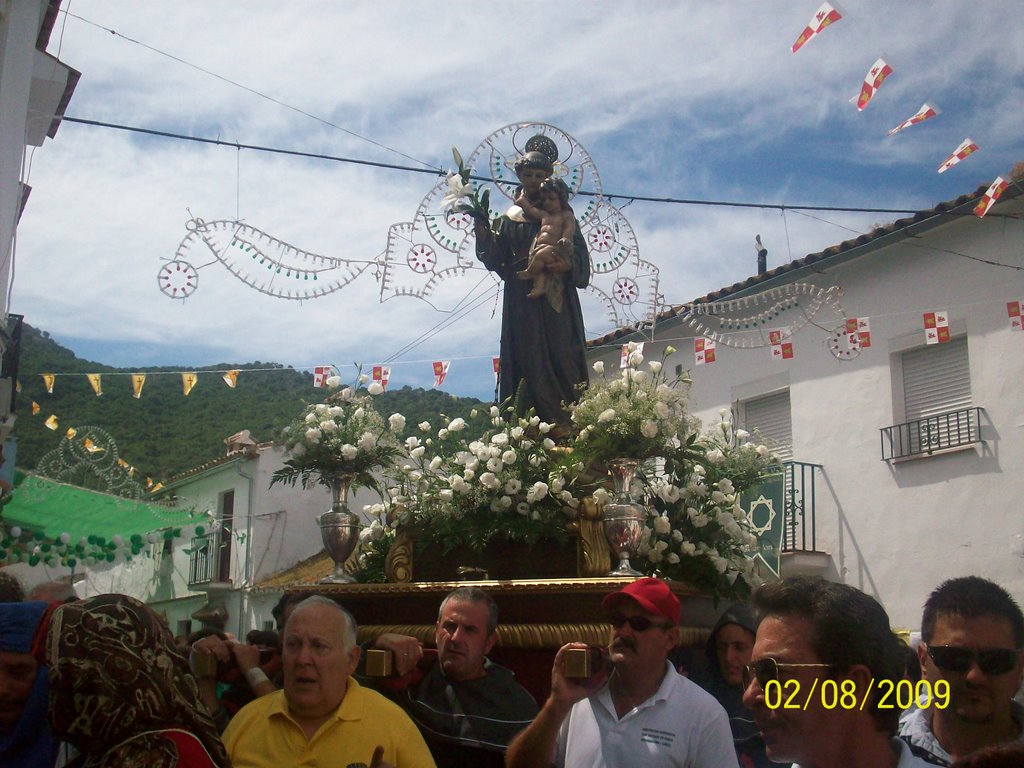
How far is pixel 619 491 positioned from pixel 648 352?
34.0ft

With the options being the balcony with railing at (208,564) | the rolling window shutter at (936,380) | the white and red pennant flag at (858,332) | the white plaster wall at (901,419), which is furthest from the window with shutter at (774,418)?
the balcony with railing at (208,564)

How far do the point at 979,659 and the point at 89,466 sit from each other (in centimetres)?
1574

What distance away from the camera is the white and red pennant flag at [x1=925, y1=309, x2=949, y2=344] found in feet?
35.3

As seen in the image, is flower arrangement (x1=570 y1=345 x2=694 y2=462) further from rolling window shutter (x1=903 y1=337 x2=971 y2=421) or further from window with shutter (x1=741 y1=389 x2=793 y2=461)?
window with shutter (x1=741 y1=389 x2=793 y2=461)

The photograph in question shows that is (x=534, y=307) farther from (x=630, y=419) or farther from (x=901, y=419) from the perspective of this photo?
(x=901, y=419)

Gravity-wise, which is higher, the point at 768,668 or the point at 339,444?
the point at 339,444

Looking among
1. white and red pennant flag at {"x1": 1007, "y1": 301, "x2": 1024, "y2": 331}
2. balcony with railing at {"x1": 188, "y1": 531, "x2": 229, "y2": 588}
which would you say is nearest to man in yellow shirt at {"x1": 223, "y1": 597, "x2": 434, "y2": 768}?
white and red pennant flag at {"x1": 1007, "y1": 301, "x2": 1024, "y2": 331}

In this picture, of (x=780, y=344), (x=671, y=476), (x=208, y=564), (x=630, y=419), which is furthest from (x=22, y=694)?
(x=208, y=564)

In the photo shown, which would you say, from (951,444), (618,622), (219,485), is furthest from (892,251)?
(219,485)

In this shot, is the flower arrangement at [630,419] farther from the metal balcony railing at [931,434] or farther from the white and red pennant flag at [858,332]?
the metal balcony railing at [931,434]

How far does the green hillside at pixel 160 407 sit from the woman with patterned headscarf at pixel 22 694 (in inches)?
556

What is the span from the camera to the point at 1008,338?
11000 millimetres

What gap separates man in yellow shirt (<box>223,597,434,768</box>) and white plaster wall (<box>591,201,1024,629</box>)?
9174 millimetres

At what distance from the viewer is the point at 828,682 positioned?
6.51 feet
